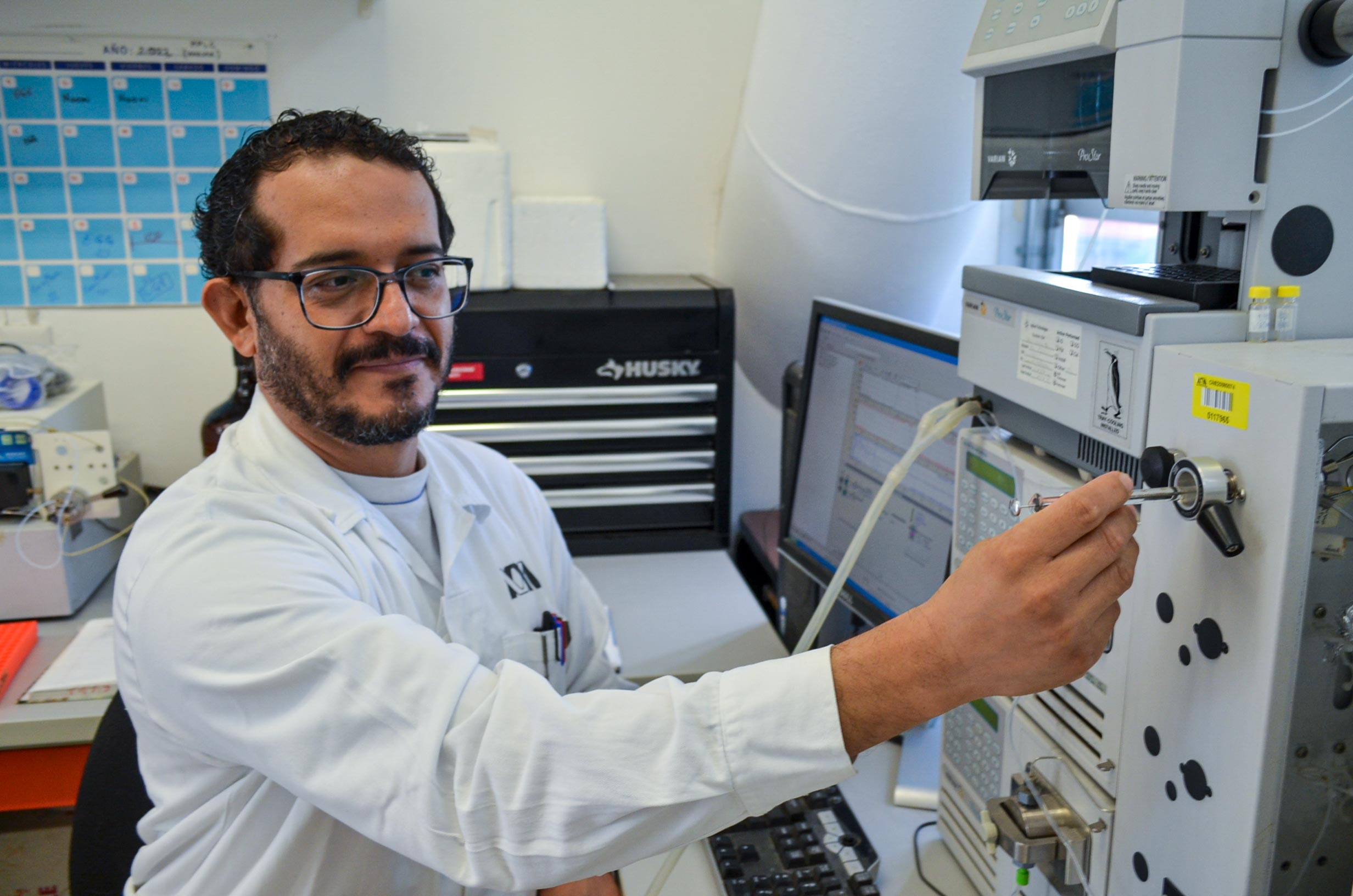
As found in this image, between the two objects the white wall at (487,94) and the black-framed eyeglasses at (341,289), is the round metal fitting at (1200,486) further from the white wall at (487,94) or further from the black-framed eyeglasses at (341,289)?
the white wall at (487,94)

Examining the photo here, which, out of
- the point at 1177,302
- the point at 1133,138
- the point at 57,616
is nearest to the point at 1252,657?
the point at 1177,302

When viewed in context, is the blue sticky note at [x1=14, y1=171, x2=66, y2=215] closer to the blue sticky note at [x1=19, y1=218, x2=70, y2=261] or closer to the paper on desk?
the blue sticky note at [x1=19, y1=218, x2=70, y2=261]

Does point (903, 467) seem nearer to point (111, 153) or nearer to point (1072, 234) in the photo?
point (1072, 234)

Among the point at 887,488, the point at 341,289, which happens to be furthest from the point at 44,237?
the point at 887,488

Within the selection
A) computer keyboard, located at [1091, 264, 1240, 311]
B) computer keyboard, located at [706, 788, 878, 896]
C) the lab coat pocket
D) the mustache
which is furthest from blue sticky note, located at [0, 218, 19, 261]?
computer keyboard, located at [1091, 264, 1240, 311]

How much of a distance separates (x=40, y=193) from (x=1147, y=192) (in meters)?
2.10

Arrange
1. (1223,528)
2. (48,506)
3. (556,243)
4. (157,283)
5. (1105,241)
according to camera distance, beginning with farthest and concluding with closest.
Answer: (157,283) < (556,243) < (1105,241) < (48,506) < (1223,528)

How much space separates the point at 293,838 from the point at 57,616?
1.06m

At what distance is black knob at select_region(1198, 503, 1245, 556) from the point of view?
0.62 metres

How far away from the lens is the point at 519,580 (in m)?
1.28

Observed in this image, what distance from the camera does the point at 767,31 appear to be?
74.3 inches

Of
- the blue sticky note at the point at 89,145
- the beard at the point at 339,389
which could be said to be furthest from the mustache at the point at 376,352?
the blue sticky note at the point at 89,145

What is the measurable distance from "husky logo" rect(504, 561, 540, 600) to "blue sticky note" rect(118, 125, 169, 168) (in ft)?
4.45

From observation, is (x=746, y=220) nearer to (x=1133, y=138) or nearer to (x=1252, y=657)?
(x=1133, y=138)
